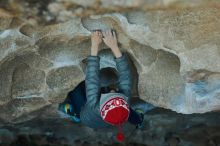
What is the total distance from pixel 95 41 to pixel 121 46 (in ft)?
0.37

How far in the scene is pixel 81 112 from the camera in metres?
2.13

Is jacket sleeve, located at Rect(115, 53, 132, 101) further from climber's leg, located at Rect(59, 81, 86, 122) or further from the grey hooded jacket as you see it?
climber's leg, located at Rect(59, 81, 86, 122)

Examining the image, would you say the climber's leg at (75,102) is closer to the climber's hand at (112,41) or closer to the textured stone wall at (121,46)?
the textured stone wall at (121,46)

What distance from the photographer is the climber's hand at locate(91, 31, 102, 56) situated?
184cm

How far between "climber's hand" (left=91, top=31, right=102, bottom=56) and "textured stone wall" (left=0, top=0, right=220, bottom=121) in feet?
0.07

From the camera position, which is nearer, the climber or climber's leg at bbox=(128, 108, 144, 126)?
the climber

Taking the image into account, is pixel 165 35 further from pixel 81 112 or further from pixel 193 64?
pixel 81 112

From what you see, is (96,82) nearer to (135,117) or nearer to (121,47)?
(121,47)

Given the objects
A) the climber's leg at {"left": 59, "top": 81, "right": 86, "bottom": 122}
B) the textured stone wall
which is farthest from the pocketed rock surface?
the climber's leg at {"left": 59, "top": 81, "right": 86, "bottom": 122}

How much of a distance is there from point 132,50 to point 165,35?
19 cm

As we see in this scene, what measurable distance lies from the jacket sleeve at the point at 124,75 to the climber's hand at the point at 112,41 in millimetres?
33

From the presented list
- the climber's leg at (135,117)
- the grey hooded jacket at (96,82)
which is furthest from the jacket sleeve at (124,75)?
the climber's leg at (135,117)

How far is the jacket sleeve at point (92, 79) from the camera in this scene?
6.25 feet

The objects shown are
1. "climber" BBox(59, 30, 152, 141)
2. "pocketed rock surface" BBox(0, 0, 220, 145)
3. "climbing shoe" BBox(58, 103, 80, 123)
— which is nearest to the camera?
"pocketed rock surface" BBox(0, 0, 220, 145)
